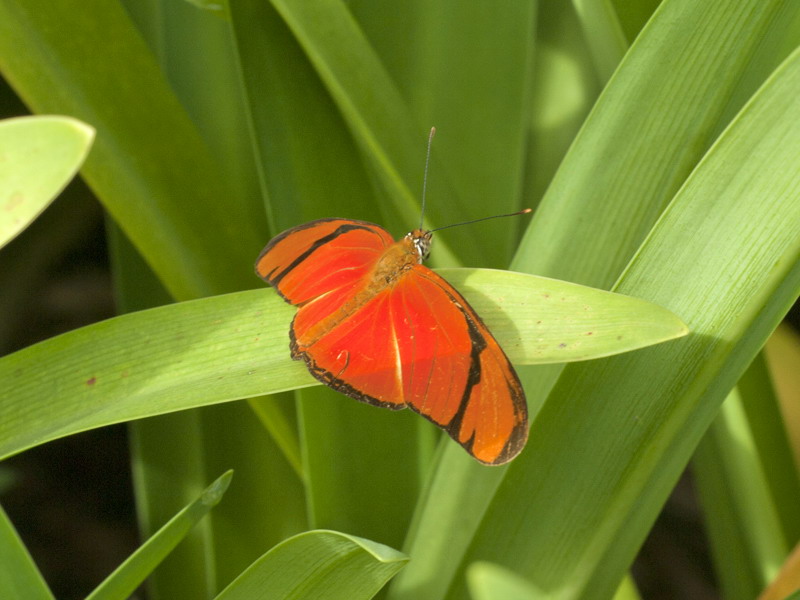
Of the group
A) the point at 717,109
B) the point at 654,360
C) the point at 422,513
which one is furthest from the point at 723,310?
the point at 422,513

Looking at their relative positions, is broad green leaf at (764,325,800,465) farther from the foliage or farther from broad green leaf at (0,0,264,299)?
broad green leaf at (0,0,264,299)

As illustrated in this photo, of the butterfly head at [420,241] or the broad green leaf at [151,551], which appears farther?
the butterfly head at [420,241]

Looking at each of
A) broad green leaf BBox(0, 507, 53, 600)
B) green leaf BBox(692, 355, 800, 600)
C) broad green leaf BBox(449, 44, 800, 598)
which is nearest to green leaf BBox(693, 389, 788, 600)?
green leaf BBox(692, 355, 800, 600)

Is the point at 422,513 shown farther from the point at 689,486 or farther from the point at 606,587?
the point at 689,486

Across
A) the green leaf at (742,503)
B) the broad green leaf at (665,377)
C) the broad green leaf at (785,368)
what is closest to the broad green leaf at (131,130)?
the broad green leaf at (665,377)

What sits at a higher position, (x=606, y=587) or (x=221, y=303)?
(x=221, y=303)

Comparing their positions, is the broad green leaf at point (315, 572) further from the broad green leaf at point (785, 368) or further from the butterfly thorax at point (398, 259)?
the broad green leaf at point (785, 368)
